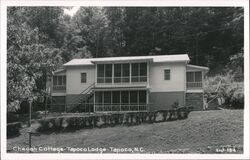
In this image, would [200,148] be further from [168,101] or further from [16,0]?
[168,101]

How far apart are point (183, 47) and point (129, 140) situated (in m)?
17.7

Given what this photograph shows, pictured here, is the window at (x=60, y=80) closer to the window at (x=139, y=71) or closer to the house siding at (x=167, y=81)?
the window at (x=139, y=71)

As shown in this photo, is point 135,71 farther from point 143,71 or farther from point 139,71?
point 143,71

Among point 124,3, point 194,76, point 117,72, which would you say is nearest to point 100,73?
point 117,72

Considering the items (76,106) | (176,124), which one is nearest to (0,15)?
(176,124)

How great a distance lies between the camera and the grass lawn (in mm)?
13070

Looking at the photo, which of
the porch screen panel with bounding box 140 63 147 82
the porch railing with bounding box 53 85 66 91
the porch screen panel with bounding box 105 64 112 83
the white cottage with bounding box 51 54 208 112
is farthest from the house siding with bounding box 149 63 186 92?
the porch railing with bounding box 53 85 66 91

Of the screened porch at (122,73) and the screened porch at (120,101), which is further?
the screened porch at (122,73)

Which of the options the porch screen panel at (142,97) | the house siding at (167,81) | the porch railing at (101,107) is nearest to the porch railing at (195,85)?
the house siding at (167,81)

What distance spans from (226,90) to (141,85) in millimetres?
5580

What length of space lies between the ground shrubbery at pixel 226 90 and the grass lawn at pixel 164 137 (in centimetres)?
389

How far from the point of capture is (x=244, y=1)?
1084cm

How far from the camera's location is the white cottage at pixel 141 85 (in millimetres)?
23688

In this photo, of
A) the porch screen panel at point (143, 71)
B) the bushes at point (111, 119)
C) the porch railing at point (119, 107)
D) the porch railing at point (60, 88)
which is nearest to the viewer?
the bushes at point (111, 119)
